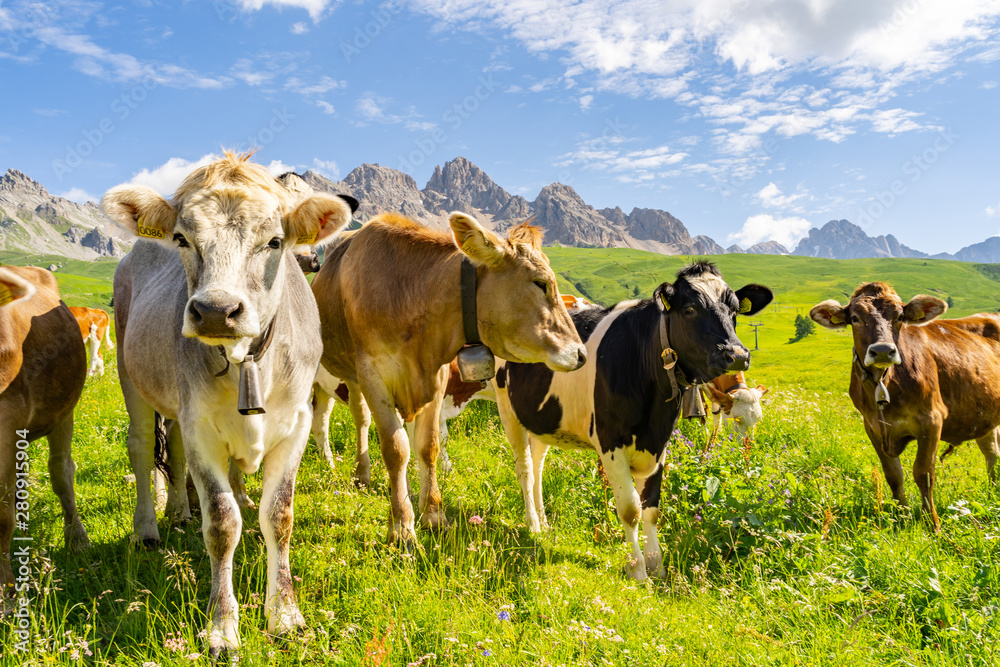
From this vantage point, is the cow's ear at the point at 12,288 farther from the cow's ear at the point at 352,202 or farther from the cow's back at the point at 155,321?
the cow's ear at the point at 352,202

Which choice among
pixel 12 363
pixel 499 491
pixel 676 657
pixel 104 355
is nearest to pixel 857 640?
pixel 676 657

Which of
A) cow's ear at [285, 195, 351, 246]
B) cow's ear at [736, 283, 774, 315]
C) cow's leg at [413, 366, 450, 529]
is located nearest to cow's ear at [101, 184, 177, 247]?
cow's ear at [285, 195, 351, 246]

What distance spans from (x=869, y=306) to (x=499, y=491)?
186 inches

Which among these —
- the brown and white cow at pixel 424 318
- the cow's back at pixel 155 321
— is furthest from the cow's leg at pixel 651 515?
the cow's back at pixel 155 321

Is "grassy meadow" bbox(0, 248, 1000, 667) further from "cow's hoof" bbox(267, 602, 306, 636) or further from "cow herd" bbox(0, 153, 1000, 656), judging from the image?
"cow herd" bbox(0, 153, 1000, 656)

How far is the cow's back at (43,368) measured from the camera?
4027 mm

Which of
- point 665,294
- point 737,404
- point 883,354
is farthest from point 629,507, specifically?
point 737,404

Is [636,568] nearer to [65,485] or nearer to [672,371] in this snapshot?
[672,371]

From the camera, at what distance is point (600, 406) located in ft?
17.3

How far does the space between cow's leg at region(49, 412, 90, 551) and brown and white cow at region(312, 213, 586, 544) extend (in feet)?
7.82

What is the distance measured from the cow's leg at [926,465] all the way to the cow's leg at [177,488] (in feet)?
24.6

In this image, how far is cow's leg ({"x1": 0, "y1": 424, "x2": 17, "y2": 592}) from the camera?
376 centimetres

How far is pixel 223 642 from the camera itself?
10.2 feet

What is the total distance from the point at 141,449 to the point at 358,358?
7.48ft
